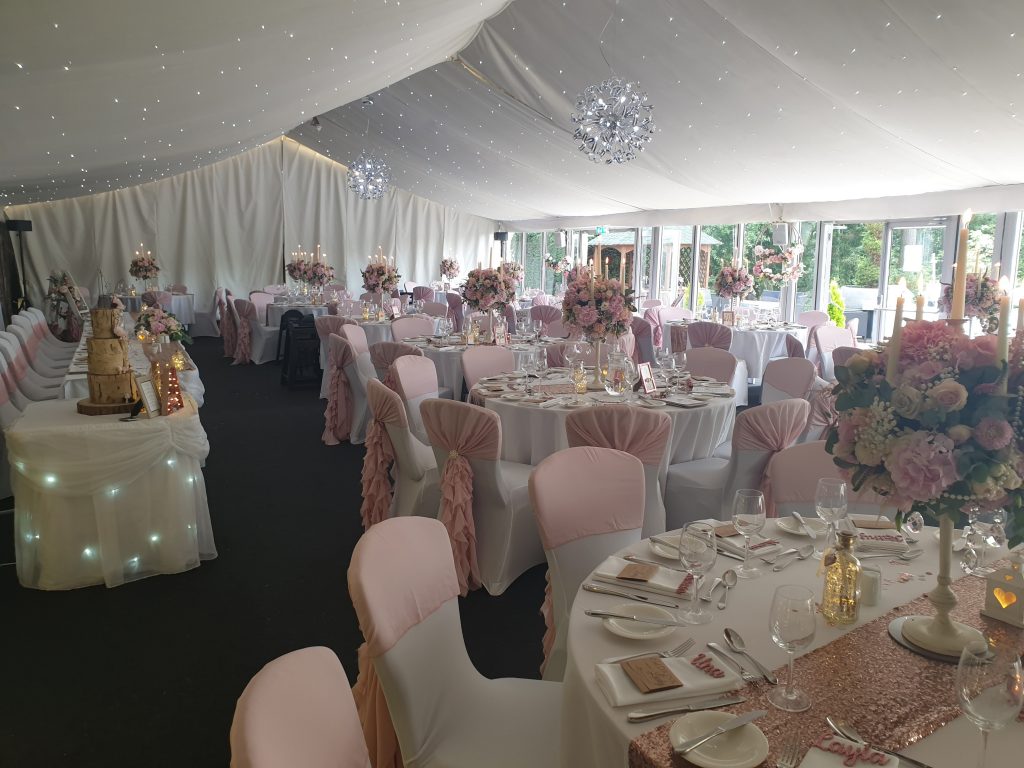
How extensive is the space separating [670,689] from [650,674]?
0.05 m

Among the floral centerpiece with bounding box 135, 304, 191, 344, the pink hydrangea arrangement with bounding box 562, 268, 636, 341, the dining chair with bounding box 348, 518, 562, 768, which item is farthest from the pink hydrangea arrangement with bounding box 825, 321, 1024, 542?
the floral centerpiece with bounding box 135, 304, 191, 344

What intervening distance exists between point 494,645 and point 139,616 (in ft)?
5.76

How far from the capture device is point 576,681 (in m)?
1.60

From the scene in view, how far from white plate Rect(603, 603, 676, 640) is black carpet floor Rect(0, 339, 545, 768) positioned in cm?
144

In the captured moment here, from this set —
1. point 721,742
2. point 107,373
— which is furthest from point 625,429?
point 107,373

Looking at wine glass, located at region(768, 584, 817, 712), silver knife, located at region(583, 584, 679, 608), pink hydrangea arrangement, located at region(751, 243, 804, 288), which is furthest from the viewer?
pink hydrangea arrangement, located at region(751, 243, 804, 288)

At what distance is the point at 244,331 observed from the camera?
1160 centimetres

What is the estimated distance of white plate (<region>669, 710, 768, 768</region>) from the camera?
1287 millimetres

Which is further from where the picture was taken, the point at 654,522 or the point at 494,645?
the point at 654,522

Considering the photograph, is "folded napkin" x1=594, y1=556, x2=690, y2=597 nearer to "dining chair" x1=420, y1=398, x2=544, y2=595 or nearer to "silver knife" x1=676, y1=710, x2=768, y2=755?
"silver knife" x1=676, y1=710, x2=768, y2=755

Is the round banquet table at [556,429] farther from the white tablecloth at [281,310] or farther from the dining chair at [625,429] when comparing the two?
→ the white tablecloth at [281,310]

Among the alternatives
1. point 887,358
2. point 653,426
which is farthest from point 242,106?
point 887,358

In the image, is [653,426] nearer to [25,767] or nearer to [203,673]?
[203,673]

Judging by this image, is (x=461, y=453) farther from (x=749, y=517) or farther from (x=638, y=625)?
(x=638, y=625)
